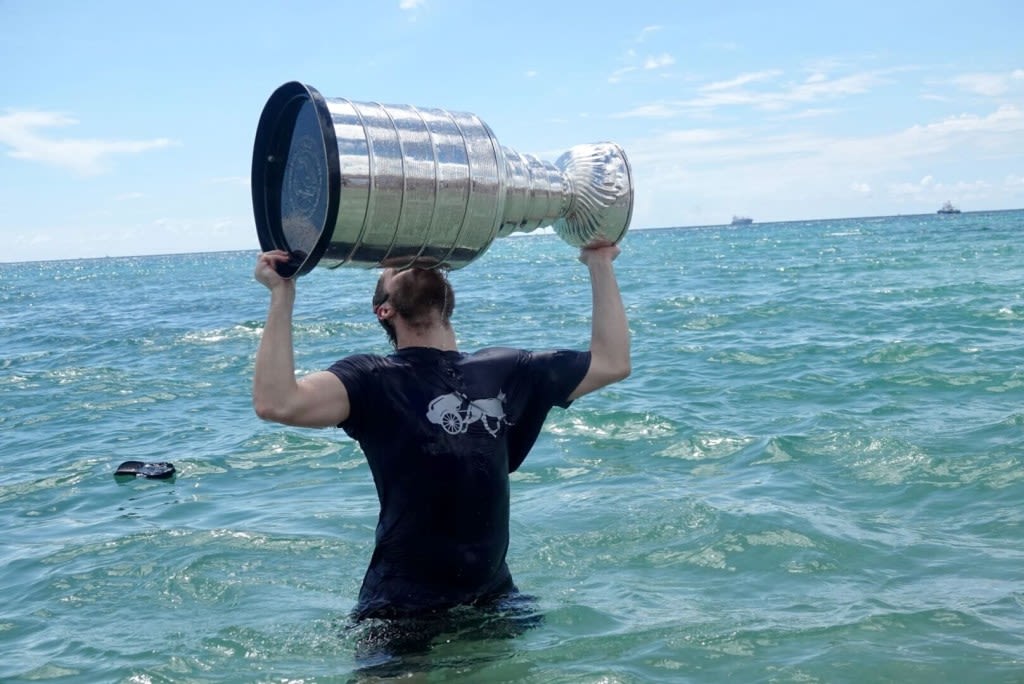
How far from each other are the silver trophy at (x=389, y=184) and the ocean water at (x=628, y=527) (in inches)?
57.4

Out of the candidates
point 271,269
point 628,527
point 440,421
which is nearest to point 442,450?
point 440,421

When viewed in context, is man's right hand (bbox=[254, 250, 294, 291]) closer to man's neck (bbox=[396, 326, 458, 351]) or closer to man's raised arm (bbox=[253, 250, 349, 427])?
man's raised arm (bbox=[253, 250, 349, 427])

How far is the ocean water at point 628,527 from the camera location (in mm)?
4602

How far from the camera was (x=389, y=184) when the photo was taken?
123 inches

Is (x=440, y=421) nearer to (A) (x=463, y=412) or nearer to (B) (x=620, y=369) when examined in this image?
(A) (x=463, y=412)

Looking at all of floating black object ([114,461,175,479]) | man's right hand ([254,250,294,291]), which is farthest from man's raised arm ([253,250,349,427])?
floating black object ([114,461,175,479])

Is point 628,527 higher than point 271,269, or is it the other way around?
point 271,269

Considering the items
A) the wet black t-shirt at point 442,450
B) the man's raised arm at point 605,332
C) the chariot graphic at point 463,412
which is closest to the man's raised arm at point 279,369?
the wet black t-shirt at point 442,450

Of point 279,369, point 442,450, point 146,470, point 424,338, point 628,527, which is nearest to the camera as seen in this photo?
point 279,369

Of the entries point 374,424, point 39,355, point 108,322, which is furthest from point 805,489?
point 108,322

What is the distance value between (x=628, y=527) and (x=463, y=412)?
3305 mm

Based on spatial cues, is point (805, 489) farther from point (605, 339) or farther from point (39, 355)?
point (39, 355)

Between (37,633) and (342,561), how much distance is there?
5.67 ft

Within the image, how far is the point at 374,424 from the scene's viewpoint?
359 cm
